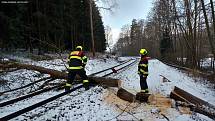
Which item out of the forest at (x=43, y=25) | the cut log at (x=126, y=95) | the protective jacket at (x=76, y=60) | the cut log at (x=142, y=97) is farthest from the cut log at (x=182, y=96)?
the forest at (x=43, y=25)

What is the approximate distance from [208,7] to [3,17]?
17.7 metres

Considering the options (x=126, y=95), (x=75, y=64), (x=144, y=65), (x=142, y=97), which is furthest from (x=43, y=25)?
(x=142, y=97)

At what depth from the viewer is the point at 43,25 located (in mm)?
39719

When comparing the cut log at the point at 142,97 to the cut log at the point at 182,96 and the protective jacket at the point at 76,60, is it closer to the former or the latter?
the cut log at the point at 182,96

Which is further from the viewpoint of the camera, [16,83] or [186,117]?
[16,83]

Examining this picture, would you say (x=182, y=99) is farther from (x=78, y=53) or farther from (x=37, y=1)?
(x=37, y=1)

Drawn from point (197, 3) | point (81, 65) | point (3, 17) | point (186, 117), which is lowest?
point (186, 117)

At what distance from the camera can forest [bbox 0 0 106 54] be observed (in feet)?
92.1

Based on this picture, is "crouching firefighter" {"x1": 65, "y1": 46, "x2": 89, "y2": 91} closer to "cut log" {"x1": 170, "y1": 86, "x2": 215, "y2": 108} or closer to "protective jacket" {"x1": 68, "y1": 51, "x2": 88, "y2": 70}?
"protective jacket" {"x1": 68, "y1": 51, "x2": 88, "y2": 70}

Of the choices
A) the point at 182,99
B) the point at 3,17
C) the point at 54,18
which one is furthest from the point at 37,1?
the point at 182,99

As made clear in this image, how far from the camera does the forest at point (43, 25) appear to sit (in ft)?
92.1

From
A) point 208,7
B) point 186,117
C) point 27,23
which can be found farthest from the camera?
point 27,23

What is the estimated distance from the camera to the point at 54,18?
44281 mm

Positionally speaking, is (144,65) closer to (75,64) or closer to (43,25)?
(75,64)
